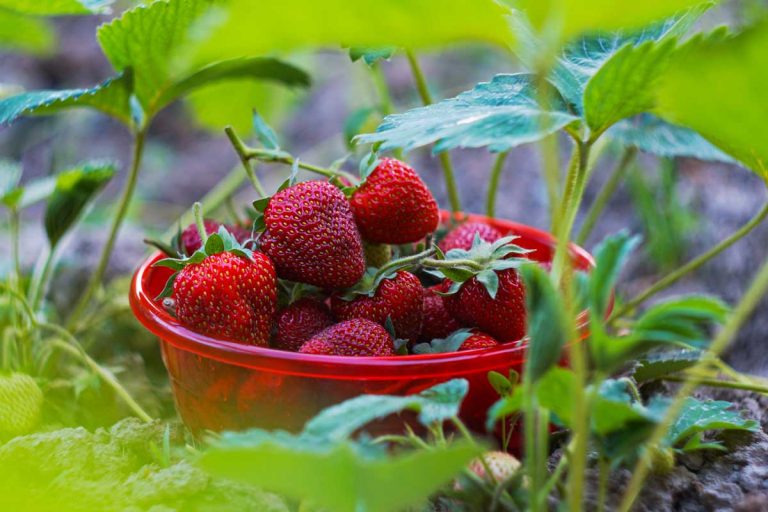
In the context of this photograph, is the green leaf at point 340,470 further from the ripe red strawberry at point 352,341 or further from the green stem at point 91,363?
the green stem at point 91,363

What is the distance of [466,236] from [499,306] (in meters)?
0.13

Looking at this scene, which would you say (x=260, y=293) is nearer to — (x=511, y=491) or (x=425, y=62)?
(x=511, y=491)

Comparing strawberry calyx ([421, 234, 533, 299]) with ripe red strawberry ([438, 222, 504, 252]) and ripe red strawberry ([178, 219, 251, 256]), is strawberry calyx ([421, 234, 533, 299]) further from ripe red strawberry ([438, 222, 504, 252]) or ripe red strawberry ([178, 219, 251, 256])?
ripe red strawberry ([178, 219, 251, 256])

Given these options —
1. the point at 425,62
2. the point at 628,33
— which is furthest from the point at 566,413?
the point at 425,62

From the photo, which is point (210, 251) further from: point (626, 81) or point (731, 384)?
point (731, 384)

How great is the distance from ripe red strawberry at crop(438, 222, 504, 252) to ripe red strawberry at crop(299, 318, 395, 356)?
166 millimetres

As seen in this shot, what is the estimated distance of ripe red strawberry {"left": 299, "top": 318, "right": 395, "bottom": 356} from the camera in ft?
2.07

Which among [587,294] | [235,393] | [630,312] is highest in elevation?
[587,294]

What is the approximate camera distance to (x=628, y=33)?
0.73m

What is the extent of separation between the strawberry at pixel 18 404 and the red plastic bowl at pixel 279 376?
0.16 m

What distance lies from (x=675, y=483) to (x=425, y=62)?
1792 millimetres

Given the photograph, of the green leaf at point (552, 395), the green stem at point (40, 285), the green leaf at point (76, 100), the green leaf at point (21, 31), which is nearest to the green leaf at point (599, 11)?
the green leaf at point (552, 395)

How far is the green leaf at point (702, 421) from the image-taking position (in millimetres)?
604

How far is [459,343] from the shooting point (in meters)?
0.66
